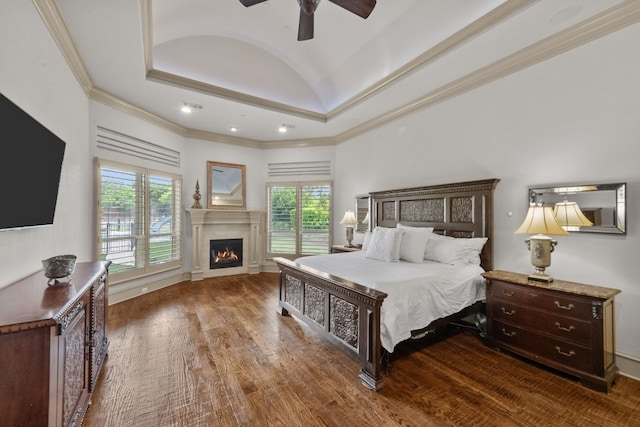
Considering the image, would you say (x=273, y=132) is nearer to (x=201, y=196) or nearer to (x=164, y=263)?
(x=201, y=196)

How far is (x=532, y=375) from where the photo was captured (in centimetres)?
234

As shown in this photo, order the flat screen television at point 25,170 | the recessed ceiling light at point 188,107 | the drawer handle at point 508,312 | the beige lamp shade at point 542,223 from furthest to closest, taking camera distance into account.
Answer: the recessed ceiling light at point 188,107
the drawer handle at point 508,312
the beige lamp shade at point 542,223
the flat screen television at point 25,170

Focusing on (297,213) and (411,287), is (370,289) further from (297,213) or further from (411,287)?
(297,213)

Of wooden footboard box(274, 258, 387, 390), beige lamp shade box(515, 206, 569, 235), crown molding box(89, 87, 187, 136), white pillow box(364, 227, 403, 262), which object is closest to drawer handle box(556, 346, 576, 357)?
beige lamp shade box(515, 206, 569, 235)

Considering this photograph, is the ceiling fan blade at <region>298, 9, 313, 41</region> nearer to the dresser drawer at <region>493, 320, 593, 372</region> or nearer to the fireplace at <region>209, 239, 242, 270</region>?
the dresser drawer at <region>493, 320, 593, 372</region>

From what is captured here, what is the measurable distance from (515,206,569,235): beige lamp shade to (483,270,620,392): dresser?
479mm

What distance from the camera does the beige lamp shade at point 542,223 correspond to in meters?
2.39

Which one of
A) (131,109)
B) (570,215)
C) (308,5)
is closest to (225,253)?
(131,109)

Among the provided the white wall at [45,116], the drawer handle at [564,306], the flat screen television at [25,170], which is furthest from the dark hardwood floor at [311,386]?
the flat screen television at [25,170]

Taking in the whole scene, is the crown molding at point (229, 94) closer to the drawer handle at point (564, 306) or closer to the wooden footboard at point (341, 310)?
the wooden footboard at point (341, 310)

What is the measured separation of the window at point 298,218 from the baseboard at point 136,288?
2.03 m

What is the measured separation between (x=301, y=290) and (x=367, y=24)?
345cm

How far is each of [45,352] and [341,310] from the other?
1998 mm

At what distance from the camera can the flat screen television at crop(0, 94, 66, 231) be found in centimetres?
161
